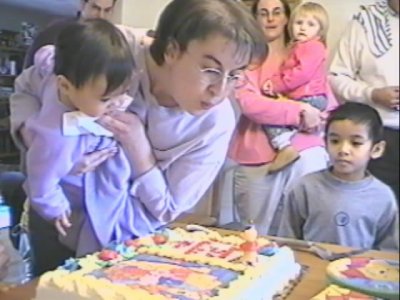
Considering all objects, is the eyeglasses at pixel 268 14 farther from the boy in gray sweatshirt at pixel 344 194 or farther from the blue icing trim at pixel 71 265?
the blue icing trim at pixel 71 265

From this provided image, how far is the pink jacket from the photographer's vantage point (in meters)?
0.54

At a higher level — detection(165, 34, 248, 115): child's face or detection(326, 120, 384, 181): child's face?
detection(165, 34, 248, 115): child's face

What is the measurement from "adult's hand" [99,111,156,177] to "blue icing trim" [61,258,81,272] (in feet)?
0.30

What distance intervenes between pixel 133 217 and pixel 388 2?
0.30 m

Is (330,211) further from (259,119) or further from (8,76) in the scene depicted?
(8,76)

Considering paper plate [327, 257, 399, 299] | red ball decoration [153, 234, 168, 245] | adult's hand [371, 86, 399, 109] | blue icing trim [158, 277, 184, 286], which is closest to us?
paper plate [327, 257, 399, 299]

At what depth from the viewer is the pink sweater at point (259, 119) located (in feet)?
1.85

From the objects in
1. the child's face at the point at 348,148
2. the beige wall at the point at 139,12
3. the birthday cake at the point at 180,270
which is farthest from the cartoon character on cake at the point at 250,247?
the beige wall at the point at 139,12

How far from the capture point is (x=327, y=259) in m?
0.59

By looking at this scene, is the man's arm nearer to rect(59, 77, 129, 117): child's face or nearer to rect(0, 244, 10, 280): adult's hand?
rect(59, 77, 129, 117): child's face

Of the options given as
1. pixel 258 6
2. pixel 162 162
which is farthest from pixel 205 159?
pixel 258 6

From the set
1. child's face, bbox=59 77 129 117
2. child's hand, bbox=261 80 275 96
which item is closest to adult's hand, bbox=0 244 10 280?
child's face, bbox=59 77 129 117

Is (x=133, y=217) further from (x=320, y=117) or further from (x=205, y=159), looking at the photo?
(x=320, y=117)

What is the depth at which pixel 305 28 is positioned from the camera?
0.56 meters
